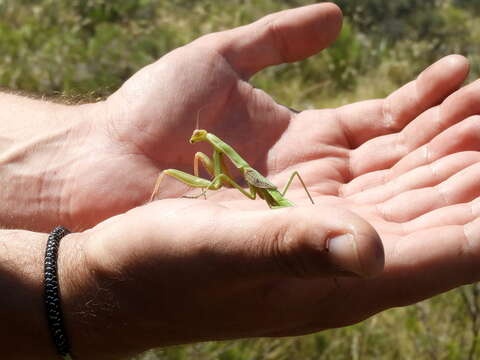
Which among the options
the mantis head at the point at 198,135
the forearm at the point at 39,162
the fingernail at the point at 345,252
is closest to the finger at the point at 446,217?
the fingernail at the point at 345,252

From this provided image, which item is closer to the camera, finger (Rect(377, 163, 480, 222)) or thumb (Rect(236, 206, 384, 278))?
thumb (Rect(236, 206, 384, 278))

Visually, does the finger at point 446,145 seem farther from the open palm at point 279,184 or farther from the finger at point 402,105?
the finger at point 402,105

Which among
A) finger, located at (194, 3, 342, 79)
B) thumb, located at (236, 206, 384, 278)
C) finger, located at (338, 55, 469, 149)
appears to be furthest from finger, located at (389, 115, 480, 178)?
thumb, located at (236, 206, 384, 278)

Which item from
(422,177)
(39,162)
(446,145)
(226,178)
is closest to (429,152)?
(446,145)

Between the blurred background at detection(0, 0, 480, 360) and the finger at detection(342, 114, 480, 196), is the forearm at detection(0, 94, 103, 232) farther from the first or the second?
the finger at detection(342, 114, 480, 196)

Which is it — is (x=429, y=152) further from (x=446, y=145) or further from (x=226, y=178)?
(x=226, y=178)
